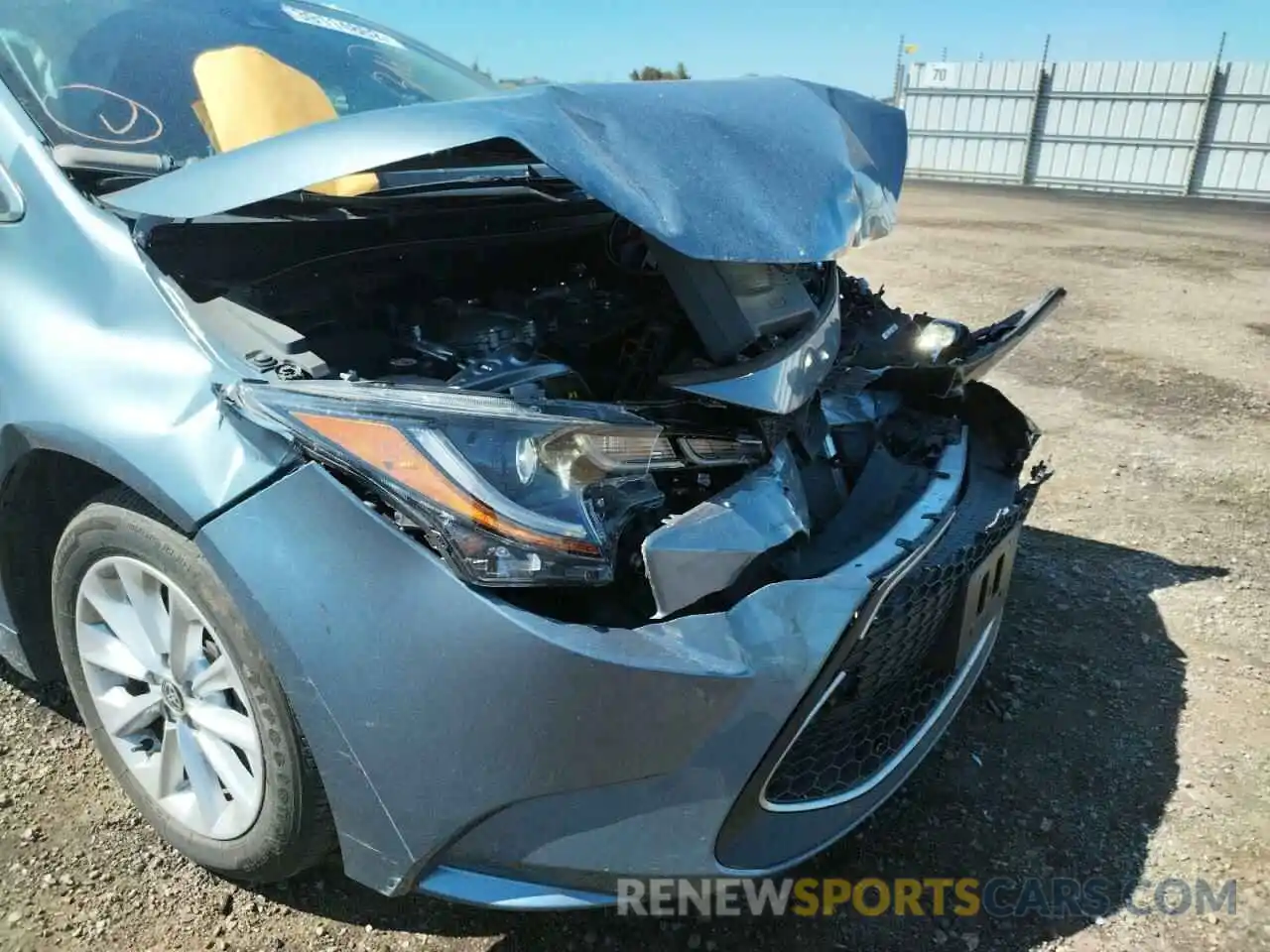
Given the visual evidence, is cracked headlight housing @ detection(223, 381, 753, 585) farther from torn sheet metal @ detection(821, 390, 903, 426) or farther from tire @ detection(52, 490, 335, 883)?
torn sheet metal @ detection(821, 390, 903, 426)

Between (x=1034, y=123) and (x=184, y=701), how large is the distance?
19695 millimetres

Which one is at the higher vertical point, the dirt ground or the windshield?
the windshield

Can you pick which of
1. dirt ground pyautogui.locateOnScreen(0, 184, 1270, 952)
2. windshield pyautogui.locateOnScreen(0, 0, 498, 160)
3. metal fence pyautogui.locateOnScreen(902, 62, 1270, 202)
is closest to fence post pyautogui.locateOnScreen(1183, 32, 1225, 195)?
metal fence pyautogui.locateOnScreen(902, 62, 1270, 202)

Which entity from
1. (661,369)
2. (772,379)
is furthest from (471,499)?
(661,369)

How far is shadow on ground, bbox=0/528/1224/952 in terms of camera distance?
189 cm

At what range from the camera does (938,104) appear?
1934 centimetres

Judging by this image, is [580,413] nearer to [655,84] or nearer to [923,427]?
[655,84]

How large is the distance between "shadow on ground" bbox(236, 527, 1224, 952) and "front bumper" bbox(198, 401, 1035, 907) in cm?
38

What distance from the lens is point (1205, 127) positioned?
650 inches

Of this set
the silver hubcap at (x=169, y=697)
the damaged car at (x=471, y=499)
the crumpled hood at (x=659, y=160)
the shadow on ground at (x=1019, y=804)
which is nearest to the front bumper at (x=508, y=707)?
the damaged car at (x=471, y=499)

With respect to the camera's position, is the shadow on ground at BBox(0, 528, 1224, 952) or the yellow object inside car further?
the yellow object inside car

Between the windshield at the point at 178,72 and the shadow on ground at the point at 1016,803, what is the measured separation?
1.49 m

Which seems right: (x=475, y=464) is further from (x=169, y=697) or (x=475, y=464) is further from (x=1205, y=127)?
(x=1205, y=127)

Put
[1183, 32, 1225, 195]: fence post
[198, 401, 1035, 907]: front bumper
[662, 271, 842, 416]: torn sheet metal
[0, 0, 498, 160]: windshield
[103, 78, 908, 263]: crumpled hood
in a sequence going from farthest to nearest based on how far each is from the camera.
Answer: [1183, 32, 1225, 195]: fence post
[0, 0, 498, 160]: windshield
[662, 271, 842, 416]: torn sheet metal
[103, 78, 908, 263]: crumpled hood
[198, 401, 1035, 907]: front bumper
